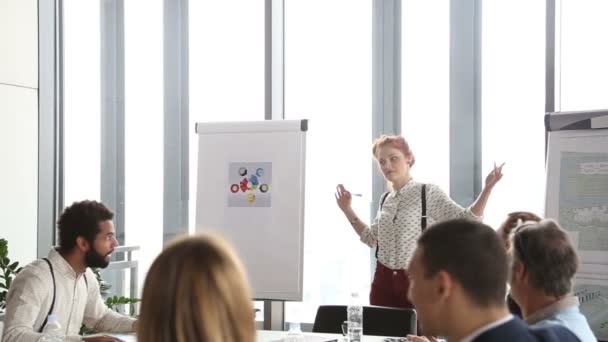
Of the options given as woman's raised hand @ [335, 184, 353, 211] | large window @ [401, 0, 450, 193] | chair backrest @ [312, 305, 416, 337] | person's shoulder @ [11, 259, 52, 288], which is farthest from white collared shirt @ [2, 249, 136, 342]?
large window @ [401, 0, 450, 193]

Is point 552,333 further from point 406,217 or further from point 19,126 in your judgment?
point 19,126

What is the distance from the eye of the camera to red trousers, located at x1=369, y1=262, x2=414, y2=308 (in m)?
4.63

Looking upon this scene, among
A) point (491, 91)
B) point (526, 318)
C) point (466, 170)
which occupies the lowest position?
point (526, 318)

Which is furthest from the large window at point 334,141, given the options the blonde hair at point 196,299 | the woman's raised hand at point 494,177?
the blonde hair at point 196,299

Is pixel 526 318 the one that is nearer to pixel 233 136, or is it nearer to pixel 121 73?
pixel 233 136

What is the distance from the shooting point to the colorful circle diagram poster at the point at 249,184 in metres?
5.20

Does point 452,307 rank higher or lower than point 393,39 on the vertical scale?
lower

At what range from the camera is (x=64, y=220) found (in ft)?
12.6

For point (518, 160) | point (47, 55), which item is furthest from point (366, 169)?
point (47, 55)

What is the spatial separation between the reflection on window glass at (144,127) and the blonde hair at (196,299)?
16.6ft

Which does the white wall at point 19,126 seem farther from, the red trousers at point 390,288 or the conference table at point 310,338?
the red trousers at point 390,288

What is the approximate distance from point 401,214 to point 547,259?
7.64 ft

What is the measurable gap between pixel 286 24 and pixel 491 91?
1633 millimetres

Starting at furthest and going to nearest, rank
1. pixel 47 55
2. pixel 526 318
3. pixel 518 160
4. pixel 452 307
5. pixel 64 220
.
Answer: pixel 47 55, pixel 518 160, pixel 64 220, pixel 526 318, pixel 452 307
